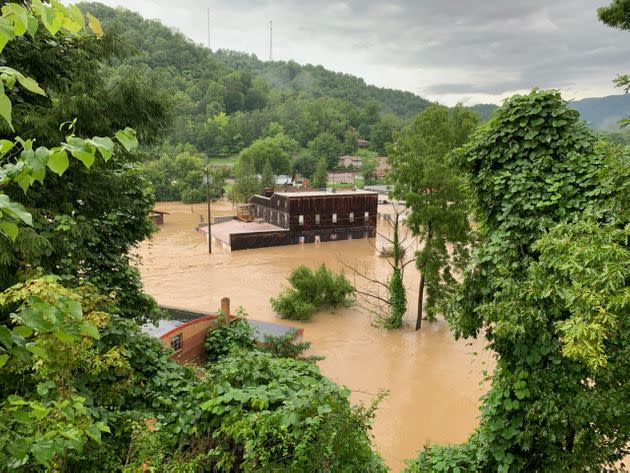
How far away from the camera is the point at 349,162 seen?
90.8 meters

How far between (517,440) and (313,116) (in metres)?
109

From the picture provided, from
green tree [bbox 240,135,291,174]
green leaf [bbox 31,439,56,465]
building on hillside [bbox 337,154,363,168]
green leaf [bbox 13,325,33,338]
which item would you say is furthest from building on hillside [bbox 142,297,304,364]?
building on hillside [bbox 337,154,363,168]

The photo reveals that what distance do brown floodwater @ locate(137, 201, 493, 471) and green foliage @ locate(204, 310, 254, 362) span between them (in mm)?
3162

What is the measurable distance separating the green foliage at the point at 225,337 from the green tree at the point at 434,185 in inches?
297

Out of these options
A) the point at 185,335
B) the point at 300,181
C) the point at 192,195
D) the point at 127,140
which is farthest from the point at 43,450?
the point at 300,181

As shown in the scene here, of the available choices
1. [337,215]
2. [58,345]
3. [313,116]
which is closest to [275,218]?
[337,215]

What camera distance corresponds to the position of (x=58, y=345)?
4.31m

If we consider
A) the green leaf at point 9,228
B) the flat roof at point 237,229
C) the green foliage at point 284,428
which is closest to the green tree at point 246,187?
the flat roof at point 237,229

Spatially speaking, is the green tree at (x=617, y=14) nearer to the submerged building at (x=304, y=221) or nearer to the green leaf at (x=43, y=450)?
the green leaf at (x=43, y=450)

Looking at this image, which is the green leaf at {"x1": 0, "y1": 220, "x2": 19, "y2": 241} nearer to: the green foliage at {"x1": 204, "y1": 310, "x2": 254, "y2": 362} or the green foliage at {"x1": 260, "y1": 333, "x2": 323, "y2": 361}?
the green foliage at {"x1": 204, "y1": 310, "x2": 254, "y2": 362}

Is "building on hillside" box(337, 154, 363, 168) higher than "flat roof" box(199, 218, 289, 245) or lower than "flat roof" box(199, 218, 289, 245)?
higher

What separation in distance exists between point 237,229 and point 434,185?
2297cm

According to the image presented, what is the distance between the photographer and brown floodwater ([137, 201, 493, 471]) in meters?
11.7

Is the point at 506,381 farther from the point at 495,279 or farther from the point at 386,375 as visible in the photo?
the point at 386,375
